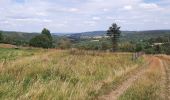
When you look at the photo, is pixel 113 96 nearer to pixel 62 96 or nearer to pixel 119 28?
pixel 62 96

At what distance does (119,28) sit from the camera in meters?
104

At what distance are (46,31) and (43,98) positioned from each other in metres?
105

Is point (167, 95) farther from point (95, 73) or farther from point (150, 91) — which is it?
point (95, 73)

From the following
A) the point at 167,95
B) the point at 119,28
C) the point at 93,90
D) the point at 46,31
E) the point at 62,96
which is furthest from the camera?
the point at 46,31

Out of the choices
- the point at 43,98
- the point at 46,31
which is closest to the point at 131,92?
the point at 43,98

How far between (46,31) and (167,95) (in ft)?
335

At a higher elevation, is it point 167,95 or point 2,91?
point 2,91

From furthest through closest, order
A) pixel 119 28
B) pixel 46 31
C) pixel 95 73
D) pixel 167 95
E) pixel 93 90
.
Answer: pixel 46 31 → pixel 119 28 → pixel 95 73 → pixel 167 95 → pixel 93 90

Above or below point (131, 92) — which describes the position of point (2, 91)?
above

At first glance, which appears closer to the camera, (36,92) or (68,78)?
(36,92)

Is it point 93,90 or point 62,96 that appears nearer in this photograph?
point 62,96

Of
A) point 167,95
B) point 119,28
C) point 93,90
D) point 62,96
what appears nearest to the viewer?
point 62,96

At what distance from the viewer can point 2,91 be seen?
8.42 m

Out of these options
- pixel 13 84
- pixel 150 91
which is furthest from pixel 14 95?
pixel 150 91
